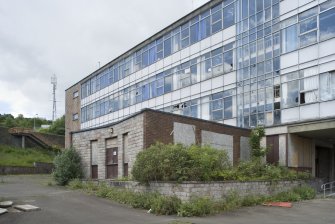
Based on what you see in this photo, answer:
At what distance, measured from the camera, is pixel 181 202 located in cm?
1627

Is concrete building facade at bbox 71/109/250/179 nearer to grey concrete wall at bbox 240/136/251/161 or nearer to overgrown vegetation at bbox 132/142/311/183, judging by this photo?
grey concrete wall at bbox 240/136/251/161

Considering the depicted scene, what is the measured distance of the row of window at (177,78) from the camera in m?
32.0

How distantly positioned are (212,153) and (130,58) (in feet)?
91.7

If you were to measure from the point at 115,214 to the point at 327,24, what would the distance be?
16.7 meters

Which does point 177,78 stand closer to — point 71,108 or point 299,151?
point 299,151

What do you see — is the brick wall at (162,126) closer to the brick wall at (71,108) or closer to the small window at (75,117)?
the brick wall at (71,108)

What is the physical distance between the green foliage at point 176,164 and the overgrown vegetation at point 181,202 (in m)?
0.86

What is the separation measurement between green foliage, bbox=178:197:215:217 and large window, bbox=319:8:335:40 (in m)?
13.4

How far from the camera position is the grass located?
49838 mm

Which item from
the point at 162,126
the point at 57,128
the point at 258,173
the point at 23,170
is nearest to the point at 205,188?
the point at 162,126

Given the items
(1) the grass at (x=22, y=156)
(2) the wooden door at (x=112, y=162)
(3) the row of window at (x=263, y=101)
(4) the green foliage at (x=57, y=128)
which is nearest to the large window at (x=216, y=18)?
(3) the row of window at (x=263, y=101)

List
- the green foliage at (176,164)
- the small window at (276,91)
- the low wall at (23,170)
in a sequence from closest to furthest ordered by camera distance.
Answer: the green foliage at (176,164)
the small window at (276,91)
the low wall at (23,170)

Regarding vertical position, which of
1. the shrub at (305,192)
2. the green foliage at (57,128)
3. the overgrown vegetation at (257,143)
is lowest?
the shrub at (305,192)

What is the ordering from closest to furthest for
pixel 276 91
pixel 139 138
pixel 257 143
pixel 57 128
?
pixel 139 138, pixel 257 143, pixel 276 91, pixel 57 128
